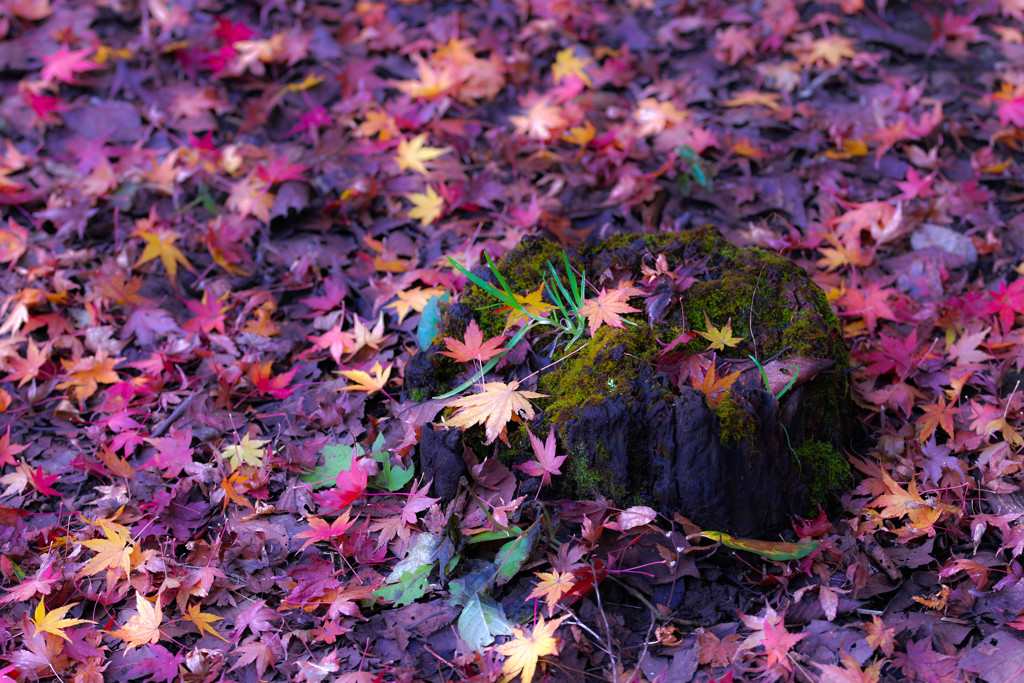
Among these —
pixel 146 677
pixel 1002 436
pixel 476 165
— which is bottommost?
pixel 146 677

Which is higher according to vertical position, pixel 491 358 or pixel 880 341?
pixel 491 358

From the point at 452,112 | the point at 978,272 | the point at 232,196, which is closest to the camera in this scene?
the point at 978,272

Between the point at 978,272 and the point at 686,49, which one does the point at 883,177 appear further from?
the point at 686,49

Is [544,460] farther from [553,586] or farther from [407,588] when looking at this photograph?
[407,588]

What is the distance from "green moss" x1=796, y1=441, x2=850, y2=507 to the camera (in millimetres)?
2463

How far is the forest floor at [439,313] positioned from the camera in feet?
7.56

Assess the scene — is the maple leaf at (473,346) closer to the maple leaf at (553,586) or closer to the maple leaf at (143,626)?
the maple leaf at (553,586)

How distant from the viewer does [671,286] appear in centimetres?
263

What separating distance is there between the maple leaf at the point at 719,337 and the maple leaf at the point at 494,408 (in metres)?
0.62

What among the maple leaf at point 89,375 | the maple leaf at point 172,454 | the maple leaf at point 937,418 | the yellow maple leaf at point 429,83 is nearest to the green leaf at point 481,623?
the maple leaf at point 172,454

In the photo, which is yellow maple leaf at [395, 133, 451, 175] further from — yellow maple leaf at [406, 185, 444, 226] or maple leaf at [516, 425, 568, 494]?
maple leaf at [516, 425, 568, 494]

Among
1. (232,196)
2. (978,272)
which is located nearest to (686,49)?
(978,272)

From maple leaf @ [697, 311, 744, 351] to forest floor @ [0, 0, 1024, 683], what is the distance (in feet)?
0.81

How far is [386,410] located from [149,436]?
36.8 inches
